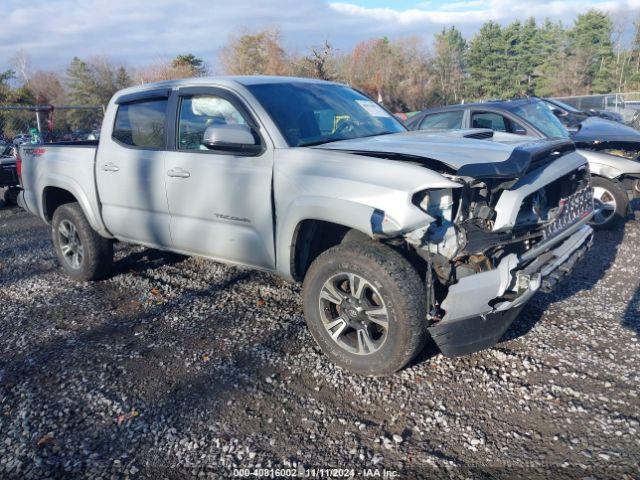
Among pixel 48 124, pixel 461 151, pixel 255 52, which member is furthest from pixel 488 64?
pixel 461 151

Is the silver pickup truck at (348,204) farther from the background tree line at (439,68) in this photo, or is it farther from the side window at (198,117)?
the background tree line at (439,68)

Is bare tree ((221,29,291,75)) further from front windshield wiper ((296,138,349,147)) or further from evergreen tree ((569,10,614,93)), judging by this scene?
front windshield wiper ((296,138,349,147))

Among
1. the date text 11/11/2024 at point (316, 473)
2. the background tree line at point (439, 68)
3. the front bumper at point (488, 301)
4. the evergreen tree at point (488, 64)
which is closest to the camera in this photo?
the date text 11/11/2024 at point (316, 473)

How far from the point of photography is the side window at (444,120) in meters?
7.75

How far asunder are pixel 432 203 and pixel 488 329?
849 mm

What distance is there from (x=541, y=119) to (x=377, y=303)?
515cm

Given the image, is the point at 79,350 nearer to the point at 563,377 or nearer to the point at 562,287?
the point at 563,377

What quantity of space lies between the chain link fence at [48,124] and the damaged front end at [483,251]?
11.9 metres

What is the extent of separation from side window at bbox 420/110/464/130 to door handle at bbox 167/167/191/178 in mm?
4404

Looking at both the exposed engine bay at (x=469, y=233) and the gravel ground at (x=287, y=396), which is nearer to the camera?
the gravel ground at (x=287, y=396)

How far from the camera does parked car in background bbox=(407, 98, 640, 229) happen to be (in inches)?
265

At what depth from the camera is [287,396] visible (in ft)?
10.9

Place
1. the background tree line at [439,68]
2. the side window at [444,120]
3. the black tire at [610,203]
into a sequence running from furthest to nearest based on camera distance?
the background tree line at [439,68]
the side window at [444,120]
the black tire at [610,203]

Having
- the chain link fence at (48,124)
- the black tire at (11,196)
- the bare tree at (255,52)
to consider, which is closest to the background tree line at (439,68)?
the bare tree at (255,52)
